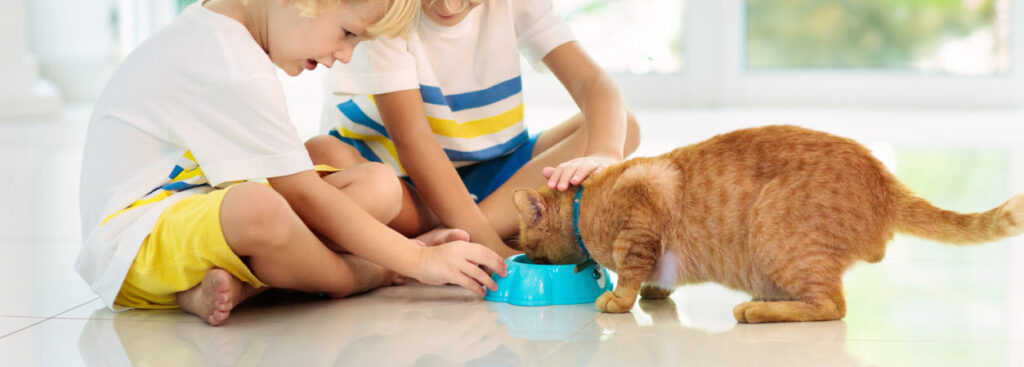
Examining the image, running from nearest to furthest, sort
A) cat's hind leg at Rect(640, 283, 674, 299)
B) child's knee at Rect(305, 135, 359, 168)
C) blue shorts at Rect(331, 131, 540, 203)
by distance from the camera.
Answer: cat's hind leg at Rect(640, 283, 674, 299), child's knee at Rect(305, 135, 359, 168), blue shorts at Rect(331, 131, 540, 203)

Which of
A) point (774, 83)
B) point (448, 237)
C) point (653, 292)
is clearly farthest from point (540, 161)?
point (774, 83)

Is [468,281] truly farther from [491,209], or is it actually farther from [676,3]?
[676,3]

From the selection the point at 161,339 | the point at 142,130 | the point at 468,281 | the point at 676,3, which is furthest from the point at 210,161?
the point at 676,3

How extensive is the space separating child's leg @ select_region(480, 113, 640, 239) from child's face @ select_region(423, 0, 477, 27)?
1.03ft

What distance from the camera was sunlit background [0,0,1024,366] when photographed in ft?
3.96

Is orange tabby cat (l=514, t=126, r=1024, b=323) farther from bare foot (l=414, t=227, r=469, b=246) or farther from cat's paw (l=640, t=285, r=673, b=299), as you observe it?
bare foot (l=414, t=227, r=469, b=246)

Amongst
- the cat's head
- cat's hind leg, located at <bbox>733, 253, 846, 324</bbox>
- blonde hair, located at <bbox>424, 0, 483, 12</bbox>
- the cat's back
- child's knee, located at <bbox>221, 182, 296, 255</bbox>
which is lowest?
cat's hind leg, located at <bbox>733, 253, 846, 324</bbox>

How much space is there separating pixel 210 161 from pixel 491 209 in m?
0.64

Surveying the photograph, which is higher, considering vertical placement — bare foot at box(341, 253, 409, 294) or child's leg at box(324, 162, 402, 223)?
child's leg at box(324, 162, 402, 223)

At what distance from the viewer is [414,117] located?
167 cm

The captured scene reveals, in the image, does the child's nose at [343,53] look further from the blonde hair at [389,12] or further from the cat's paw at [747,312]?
the cat's paw at [747,312]

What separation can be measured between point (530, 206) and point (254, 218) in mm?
409

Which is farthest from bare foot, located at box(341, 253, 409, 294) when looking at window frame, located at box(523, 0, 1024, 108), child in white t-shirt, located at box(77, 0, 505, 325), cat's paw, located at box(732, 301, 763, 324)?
window frame, located at box(523, 0, 1024, 108)

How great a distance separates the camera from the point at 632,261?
4.38 feet
